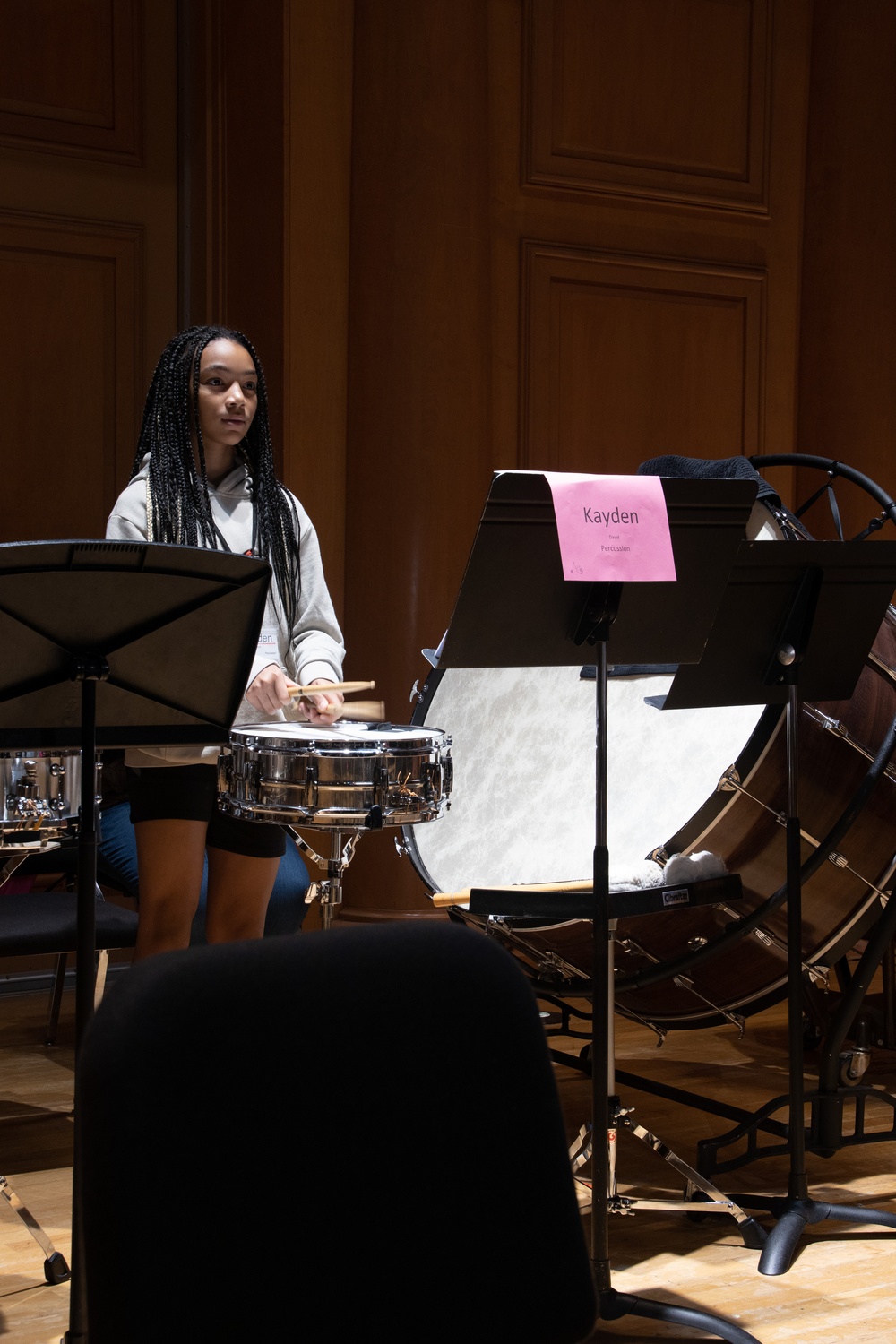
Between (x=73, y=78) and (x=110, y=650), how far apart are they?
2.99m

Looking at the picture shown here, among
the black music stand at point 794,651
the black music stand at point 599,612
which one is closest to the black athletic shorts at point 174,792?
the black music stand at point 599,612

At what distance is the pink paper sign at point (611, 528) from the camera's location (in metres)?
2.05

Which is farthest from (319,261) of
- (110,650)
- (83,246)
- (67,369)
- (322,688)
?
(110,650)

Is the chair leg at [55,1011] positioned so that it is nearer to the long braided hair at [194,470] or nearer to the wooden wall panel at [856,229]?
the long braided hair at [194,470]

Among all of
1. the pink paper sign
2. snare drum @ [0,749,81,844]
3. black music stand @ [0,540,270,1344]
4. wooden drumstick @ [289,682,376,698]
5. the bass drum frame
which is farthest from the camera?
the bass drum frame

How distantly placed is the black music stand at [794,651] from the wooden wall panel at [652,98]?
8.97 feet

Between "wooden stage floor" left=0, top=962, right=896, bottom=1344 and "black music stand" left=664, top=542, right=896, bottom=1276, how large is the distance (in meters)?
0.09

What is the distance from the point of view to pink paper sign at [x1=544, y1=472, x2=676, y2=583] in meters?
2.05

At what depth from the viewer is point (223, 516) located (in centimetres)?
285

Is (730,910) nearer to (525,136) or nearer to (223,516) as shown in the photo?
(223,516)

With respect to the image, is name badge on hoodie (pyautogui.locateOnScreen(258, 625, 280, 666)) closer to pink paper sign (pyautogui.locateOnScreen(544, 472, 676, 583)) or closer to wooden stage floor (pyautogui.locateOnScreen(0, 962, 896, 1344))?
pink paper sign (pyautogui.locateOnScreen(544, 472, 676, 583))

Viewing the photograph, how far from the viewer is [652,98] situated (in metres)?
4.94

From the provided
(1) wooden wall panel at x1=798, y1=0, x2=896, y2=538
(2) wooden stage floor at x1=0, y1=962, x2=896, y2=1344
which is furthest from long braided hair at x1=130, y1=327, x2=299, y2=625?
(1) wooden wall panel at x1=798, y1=0, x2=896, y2=538

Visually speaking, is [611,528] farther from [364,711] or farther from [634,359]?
[634,359]
